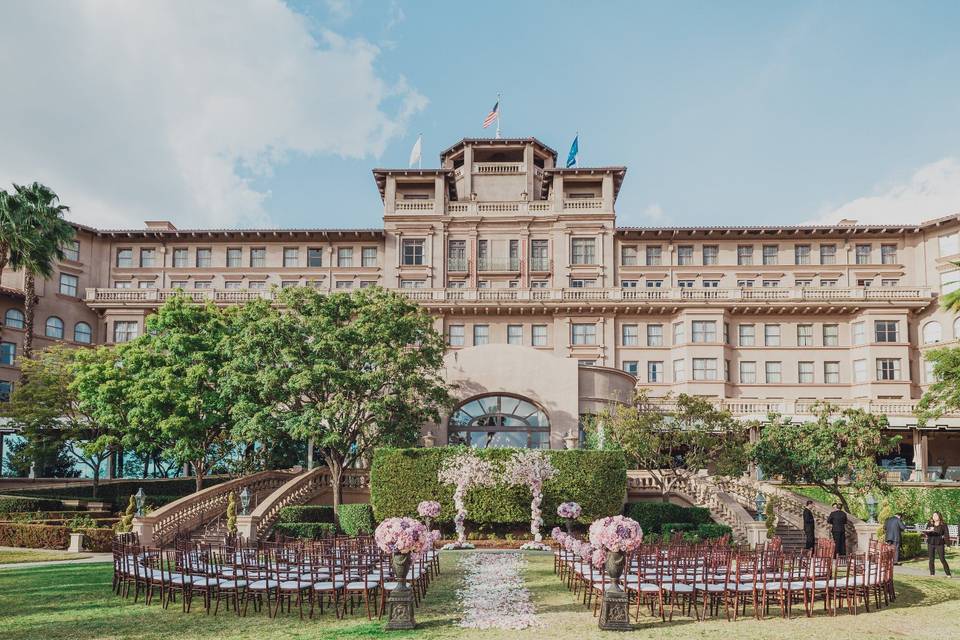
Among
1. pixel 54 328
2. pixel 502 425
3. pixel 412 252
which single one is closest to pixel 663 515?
pixel 502 425

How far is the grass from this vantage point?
1430 cm

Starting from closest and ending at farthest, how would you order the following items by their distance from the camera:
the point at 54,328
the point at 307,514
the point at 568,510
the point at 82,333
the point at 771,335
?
1. the point at 568,510
2. the point at 307,514
3. the point at 771,335
4. the point at 54,328
5. the point at 82,333

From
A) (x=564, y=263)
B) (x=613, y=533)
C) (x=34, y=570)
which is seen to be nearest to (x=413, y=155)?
(x=564, y=263)

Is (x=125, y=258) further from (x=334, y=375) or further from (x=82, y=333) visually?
(x=334, y=375)

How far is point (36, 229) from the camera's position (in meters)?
44.9

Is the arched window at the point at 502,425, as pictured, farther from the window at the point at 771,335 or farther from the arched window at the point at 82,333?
the arched window at the point at 82,333

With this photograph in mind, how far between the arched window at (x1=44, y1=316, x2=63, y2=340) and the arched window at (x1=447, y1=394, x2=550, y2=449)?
1346 inches

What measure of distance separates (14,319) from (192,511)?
3451 centimetres

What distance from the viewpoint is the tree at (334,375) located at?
3272 centimetres

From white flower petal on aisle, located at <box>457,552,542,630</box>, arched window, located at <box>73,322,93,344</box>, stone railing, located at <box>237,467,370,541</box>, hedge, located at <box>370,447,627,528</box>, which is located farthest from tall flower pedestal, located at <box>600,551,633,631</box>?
arched window, located at <box>73,322,93,344</box>

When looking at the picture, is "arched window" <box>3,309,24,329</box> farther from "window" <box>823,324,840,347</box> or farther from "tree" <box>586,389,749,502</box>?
"window" <box>823,324,840,347</box>

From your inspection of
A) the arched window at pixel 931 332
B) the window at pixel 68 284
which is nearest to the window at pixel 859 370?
the arched window at pixel 931 332

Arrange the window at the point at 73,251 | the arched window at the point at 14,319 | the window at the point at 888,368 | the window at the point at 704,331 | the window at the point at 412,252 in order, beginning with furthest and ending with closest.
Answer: the window at the point at 73,251
the window at the point at 412,252
the window at the point at 704,331
the arched window at the point at 14,319
the window at the point at 888,368

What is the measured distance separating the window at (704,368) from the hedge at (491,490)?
25.5 m
